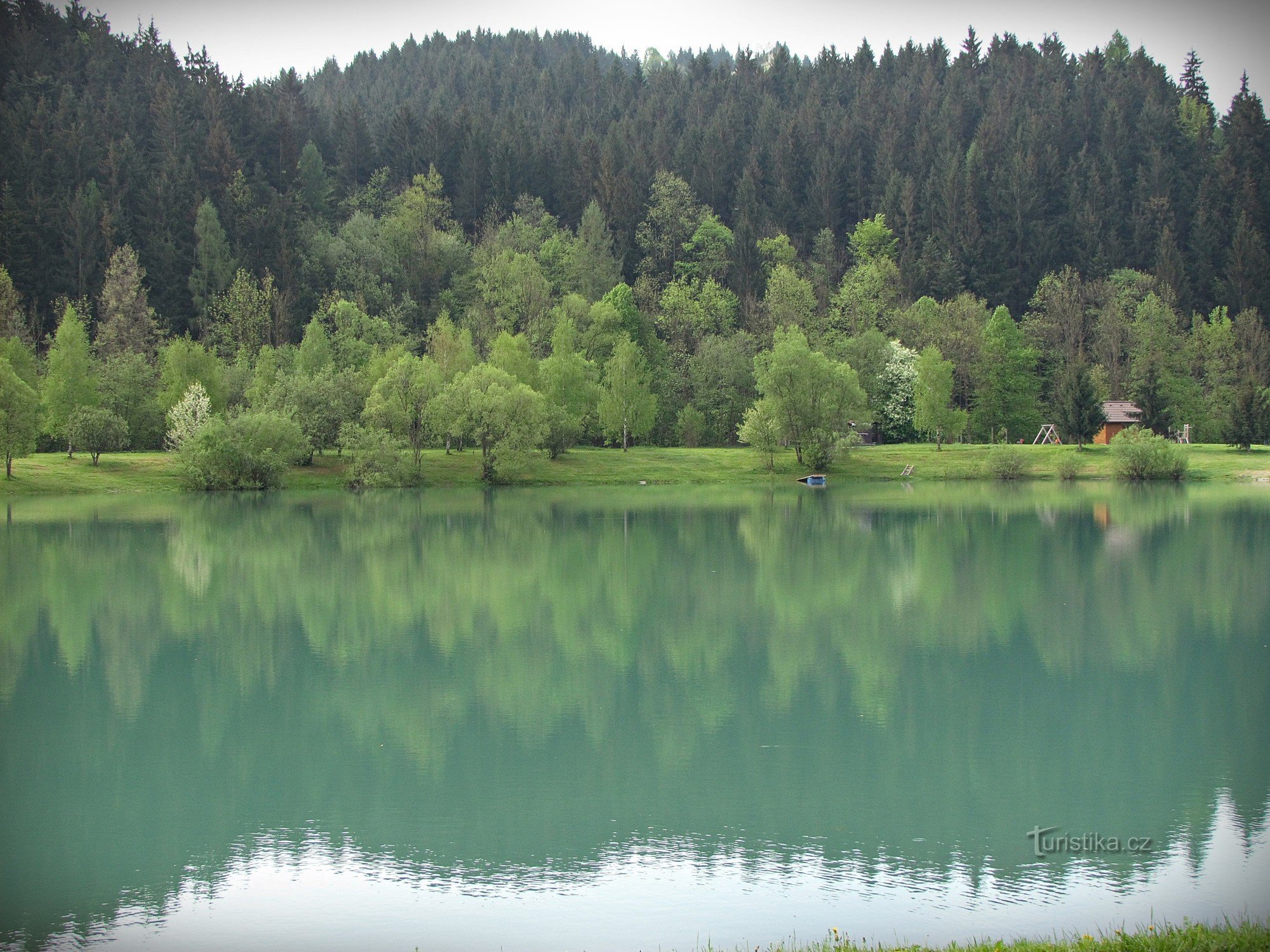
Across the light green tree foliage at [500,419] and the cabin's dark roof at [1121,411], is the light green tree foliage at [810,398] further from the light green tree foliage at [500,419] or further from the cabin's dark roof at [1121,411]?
the cabin's dark roof at [1121,411]

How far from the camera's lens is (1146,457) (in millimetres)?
74938

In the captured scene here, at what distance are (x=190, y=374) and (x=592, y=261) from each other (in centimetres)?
5007

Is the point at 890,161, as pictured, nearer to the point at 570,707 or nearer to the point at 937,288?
the point at 937,288

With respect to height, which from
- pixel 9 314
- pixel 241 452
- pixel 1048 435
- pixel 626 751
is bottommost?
pixel 626 751

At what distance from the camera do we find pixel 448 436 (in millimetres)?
82250

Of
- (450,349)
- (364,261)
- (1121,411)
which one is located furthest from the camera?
(364,261)

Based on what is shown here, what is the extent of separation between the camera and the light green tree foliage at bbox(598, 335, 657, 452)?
295ft

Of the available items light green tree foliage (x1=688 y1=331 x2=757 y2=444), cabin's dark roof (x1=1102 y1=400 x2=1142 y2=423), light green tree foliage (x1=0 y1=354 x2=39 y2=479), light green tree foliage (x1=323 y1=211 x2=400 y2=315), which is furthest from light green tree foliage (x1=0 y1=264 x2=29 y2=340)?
cabin's dark roof (x1=1102 y1=400 x2=1142 y2=423)

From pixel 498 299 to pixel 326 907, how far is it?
344ft

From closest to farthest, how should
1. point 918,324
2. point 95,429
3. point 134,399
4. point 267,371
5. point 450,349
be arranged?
point 95,429 < point 134,399 < point 267,371 < point 450,349 < point 918,324

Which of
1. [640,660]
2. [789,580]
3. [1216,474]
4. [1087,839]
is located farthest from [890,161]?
[1087,839]

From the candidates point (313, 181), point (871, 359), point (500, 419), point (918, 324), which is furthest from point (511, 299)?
point (500, 419)

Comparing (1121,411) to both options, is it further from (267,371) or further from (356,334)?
(267,371)

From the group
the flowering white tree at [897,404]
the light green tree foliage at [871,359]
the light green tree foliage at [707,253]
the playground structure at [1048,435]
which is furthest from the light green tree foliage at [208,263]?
the playground structure at [1048,435]
